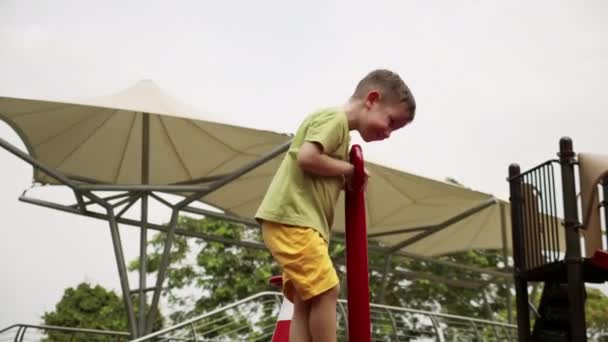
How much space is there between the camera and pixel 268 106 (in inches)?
1407

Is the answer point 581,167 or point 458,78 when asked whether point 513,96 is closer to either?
point 458,78

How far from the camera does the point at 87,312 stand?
27.5m

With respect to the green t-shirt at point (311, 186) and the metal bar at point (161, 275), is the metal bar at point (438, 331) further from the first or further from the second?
the green t-shirt at point (311, 186)

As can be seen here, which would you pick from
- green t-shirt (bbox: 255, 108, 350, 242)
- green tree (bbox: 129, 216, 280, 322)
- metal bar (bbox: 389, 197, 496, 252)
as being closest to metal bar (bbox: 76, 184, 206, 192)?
metal bar (bbox: 389, 197, 496, 252)

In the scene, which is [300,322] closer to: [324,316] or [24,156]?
[324,316]

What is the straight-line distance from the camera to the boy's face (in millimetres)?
2654

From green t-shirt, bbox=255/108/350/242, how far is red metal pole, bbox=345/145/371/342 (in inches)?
2.9

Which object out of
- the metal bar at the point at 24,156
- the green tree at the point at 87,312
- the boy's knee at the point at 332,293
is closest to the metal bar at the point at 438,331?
the metal bar at the point at 24,156

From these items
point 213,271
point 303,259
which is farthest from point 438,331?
point 213,271

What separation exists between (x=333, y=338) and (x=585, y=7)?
28366 mm

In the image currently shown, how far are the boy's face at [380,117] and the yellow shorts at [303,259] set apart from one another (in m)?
0.40

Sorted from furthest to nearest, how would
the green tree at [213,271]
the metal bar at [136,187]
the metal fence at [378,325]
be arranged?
the green tree at [213,271] < the metal bar at [136,187] < the metal fence at [378,325]

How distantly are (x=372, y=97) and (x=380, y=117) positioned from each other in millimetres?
79

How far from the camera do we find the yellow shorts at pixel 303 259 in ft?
8.08
